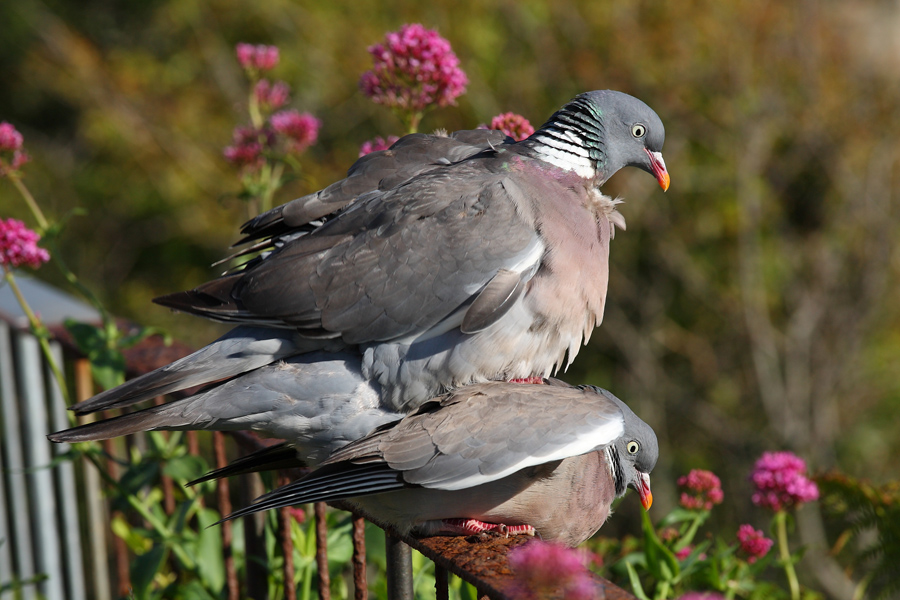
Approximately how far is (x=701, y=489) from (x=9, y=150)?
7.02ft

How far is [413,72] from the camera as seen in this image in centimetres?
251

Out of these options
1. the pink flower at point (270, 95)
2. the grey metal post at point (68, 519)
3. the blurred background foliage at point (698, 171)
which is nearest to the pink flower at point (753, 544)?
the pink flower at point (270, 95)

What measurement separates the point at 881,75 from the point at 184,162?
18.9ft

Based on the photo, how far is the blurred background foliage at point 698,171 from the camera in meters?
6.28

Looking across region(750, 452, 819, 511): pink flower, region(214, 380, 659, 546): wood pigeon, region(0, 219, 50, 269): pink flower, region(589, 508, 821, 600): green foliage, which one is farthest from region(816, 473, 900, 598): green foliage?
region(0, 219, 50, 269): pink flower

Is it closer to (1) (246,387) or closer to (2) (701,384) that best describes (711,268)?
(2) (701,384)

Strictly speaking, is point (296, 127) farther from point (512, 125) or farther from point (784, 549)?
point (784, 549)

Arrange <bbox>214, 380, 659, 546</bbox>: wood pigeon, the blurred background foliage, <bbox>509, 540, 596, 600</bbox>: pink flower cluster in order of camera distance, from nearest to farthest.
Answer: <bbox>509, 540, 596, 600</bbox>: pink flower cluster → <bbox>214, 380, 659, 546</bbox>: wood pigeon → the blurred background foliage

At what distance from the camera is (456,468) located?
1.87 m

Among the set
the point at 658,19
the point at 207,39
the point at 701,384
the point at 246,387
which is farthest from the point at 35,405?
the point at 207,39

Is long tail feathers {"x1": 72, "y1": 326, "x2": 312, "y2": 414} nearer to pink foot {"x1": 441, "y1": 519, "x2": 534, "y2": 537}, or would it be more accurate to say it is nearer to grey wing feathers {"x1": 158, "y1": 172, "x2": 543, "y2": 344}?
grey wing feathers {"x1": 158, "y1": 172, "x2": 543, "y2": 344}

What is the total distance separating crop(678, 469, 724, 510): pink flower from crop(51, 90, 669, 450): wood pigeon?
456 millimetres

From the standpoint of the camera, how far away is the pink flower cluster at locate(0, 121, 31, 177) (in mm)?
2455

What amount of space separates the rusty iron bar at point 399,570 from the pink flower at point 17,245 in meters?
1.23
